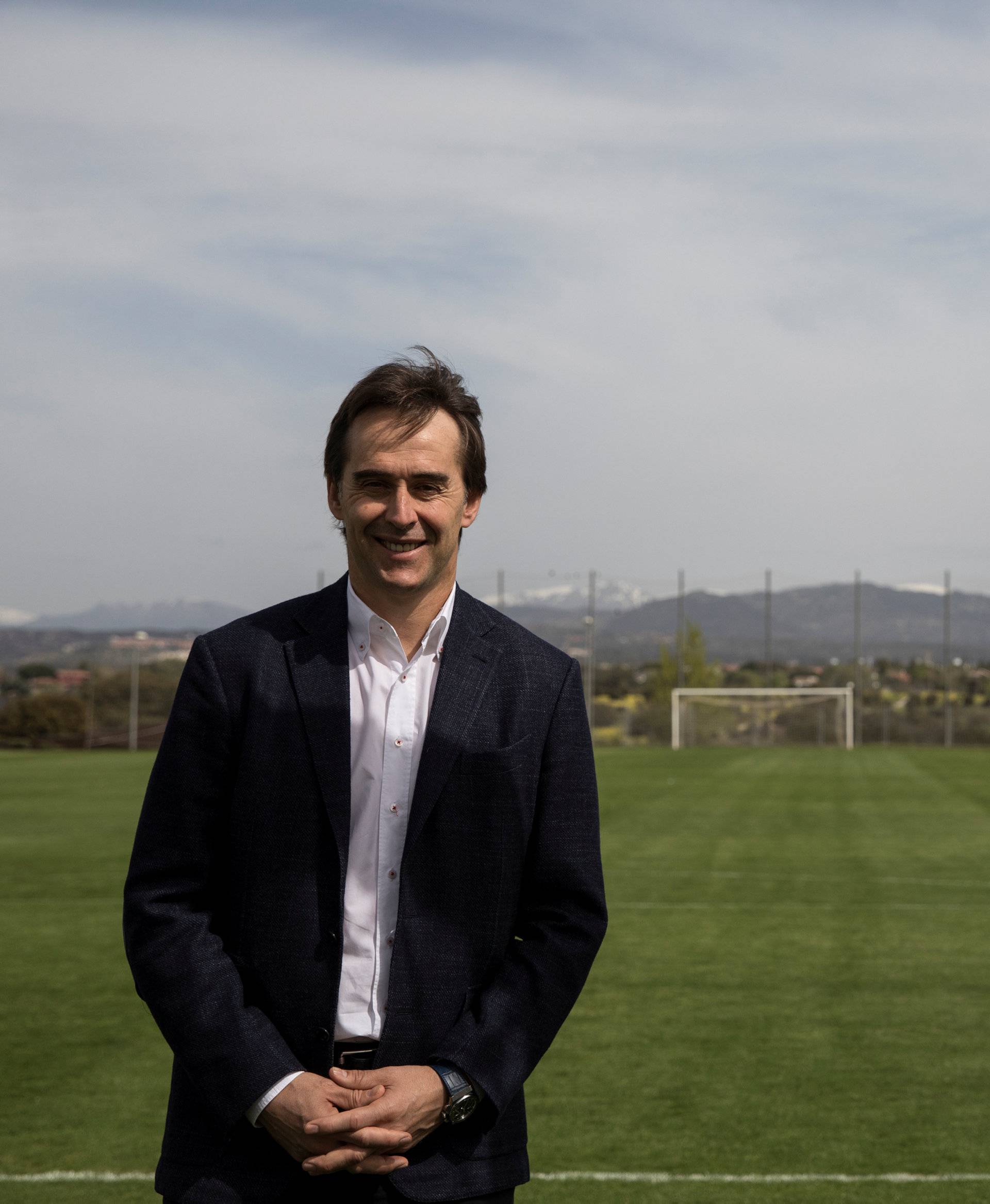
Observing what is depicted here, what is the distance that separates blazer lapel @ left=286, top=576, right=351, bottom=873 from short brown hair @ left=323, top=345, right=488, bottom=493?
0.22 m

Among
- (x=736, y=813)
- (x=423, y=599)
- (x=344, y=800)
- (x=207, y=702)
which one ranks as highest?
(x=423, y=599)

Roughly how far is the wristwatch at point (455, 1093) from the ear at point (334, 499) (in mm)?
851

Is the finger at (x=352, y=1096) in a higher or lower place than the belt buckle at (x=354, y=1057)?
lower

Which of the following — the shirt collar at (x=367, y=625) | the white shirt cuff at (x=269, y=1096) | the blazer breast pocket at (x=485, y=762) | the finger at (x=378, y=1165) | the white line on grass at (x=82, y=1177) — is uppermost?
the shirt collar at (x=367, y=625)

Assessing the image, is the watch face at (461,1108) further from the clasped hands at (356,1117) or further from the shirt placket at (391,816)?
the shirt placket at (391,816)

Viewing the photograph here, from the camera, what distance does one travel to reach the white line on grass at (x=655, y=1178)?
491 centimetres

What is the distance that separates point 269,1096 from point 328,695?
58cm

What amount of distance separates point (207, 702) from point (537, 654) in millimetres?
526

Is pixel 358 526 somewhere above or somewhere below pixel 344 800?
above

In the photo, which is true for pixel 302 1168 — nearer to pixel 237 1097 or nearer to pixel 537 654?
pixel 237 1097

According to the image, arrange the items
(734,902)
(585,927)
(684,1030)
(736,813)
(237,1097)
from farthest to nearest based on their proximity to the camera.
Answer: (736,813) → (734,902) → (684,1030) → (585,927) → (237,1097)

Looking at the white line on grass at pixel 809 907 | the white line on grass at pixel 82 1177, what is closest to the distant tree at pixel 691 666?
the white line on grass at pixel 809 907

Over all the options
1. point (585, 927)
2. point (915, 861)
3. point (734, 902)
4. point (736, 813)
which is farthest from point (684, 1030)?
point (736, 813)

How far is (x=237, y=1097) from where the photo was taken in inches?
82.3
